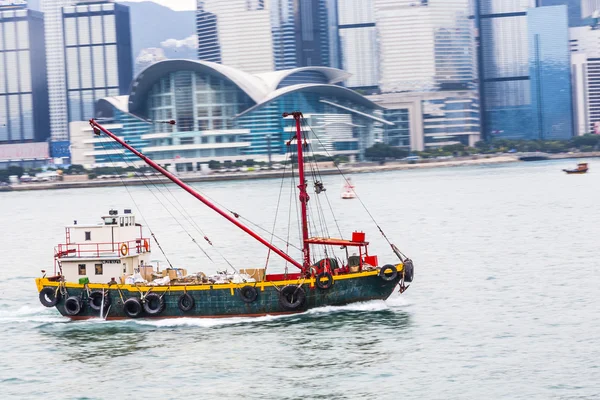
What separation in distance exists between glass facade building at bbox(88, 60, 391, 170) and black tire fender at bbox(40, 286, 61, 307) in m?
143

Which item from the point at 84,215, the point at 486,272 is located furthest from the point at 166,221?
the point at 486,272

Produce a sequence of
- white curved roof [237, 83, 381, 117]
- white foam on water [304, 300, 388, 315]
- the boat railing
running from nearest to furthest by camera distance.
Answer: white foam on water [304, 300, 388, 315] < the boat railing < white curved roof [237, 83, 381, 117]

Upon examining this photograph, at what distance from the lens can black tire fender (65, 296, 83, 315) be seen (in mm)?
32312

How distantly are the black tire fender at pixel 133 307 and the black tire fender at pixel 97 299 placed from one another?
2.21 ft

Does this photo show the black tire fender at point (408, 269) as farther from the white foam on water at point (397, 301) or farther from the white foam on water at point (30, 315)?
the white foam on water at point (30, 315)

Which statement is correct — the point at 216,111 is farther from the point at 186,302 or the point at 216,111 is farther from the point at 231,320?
the point at 231,320

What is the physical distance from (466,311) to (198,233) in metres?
36.6

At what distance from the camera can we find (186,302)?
31281mm

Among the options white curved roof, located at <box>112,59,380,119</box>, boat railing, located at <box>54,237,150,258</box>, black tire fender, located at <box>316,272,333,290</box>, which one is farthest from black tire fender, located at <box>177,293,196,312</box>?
white curved roof, located at <box>112,59,380,119</box>

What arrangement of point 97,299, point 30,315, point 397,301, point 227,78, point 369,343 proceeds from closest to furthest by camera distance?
point 369,343 < point 97,299 < point 397,301 < point 30,315 < point 227,78

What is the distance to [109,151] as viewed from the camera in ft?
594

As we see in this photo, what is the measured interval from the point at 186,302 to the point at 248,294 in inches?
70.7

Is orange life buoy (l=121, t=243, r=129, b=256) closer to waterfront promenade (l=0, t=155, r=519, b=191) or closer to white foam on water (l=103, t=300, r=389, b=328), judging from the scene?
white foam on water (l=103, t=300, r=389, b=328)

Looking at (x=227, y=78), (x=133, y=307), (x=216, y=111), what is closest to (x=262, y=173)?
(x=227, y=78)
